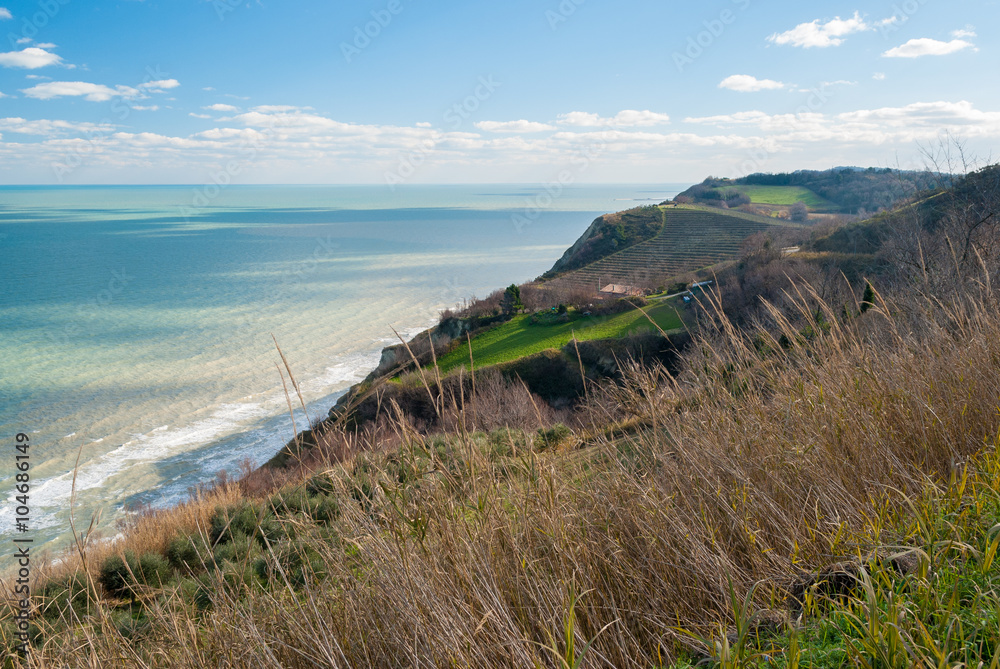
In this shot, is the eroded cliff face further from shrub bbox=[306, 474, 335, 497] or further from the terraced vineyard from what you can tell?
shrub bbox=[306, 474, 335, 497]

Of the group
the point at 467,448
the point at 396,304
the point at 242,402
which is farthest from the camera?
the point at 396,304

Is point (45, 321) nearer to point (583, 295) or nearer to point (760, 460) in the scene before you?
point (583, 295)

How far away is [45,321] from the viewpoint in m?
56.9

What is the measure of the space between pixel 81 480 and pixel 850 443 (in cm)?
3152

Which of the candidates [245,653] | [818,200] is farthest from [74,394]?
[818,200]

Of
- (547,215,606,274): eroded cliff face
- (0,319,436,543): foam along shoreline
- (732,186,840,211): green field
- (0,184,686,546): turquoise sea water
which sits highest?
(732,186,840,211): green field

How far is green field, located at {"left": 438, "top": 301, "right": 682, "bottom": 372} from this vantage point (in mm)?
35562

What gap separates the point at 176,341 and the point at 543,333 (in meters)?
35.3

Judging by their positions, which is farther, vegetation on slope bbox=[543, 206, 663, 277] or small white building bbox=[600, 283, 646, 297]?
vegetation on slope bbox=[543, 206, 663, 277]

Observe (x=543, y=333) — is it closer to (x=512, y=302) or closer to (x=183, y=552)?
(x=512, y=302)

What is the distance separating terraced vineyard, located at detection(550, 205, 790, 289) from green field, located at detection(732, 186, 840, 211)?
1651 cm

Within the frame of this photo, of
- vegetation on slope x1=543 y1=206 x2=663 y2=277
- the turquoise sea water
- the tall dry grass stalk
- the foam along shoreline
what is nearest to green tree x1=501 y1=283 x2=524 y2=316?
the turquoise sea water

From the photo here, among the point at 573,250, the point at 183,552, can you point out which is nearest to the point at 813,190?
the point at 573,250

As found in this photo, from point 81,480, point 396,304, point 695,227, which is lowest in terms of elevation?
point 81,480
